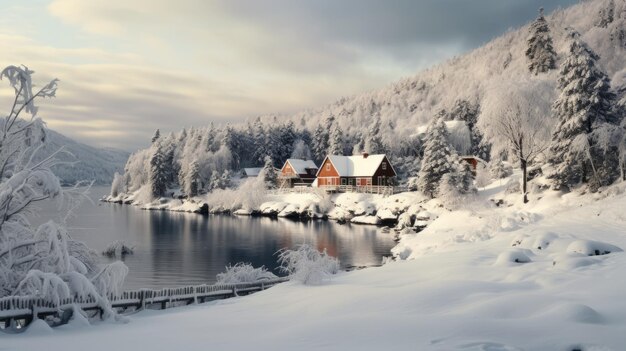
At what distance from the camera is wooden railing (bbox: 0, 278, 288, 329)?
12.3 metres

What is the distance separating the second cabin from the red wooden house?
29.0 feet

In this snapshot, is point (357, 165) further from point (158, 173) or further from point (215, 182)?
point (158, 173)

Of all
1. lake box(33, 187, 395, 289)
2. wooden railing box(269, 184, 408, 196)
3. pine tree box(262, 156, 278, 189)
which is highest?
pine tree box(262, 156, 278, 189)

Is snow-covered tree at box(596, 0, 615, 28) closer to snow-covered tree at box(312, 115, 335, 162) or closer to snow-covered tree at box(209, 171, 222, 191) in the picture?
snow-covered tree at box(312, 115, 335, 162)

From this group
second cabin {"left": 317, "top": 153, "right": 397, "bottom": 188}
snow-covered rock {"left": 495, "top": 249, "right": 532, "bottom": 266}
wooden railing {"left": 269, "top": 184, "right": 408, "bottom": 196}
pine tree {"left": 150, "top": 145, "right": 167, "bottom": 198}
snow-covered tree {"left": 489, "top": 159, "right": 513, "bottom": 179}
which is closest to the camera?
snow-covered rock {"left": 495, "top": 249, "right": 532, "bottom": 266}

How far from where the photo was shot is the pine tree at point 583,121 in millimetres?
37156

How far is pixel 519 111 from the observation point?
43.4m

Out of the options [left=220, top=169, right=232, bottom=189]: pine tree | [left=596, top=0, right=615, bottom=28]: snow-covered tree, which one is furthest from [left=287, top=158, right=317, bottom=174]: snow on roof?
→ [left=596, top=0, right=615, bottom=28]: snow-covered tree

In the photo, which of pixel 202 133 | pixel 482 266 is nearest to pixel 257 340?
pixel 482 266

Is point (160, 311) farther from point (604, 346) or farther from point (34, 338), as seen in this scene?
point (604, 346)

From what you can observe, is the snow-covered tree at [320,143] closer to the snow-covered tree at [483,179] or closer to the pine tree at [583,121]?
the snow-covered tree at [483,179]

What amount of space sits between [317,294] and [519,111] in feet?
114

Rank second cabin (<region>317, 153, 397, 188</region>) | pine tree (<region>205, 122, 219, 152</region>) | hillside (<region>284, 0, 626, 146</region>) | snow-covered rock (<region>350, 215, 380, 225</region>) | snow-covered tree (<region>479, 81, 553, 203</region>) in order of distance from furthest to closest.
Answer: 1. hillside (<region>284, 0, 626, 146</region>)
2. pine tree (<region>205, 122, 219, 152</region>)
3. second cabin (<region>317, 153, 397, 188</region>)
4. snow-covered rock (<region>350, 215, 380, 225</region>)
5. snow-covered tree (<region>479, 81, 553, 203</region>)

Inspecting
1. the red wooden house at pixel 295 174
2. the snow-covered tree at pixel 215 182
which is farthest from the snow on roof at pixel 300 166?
the snow-covered tree at pixel 215 182
